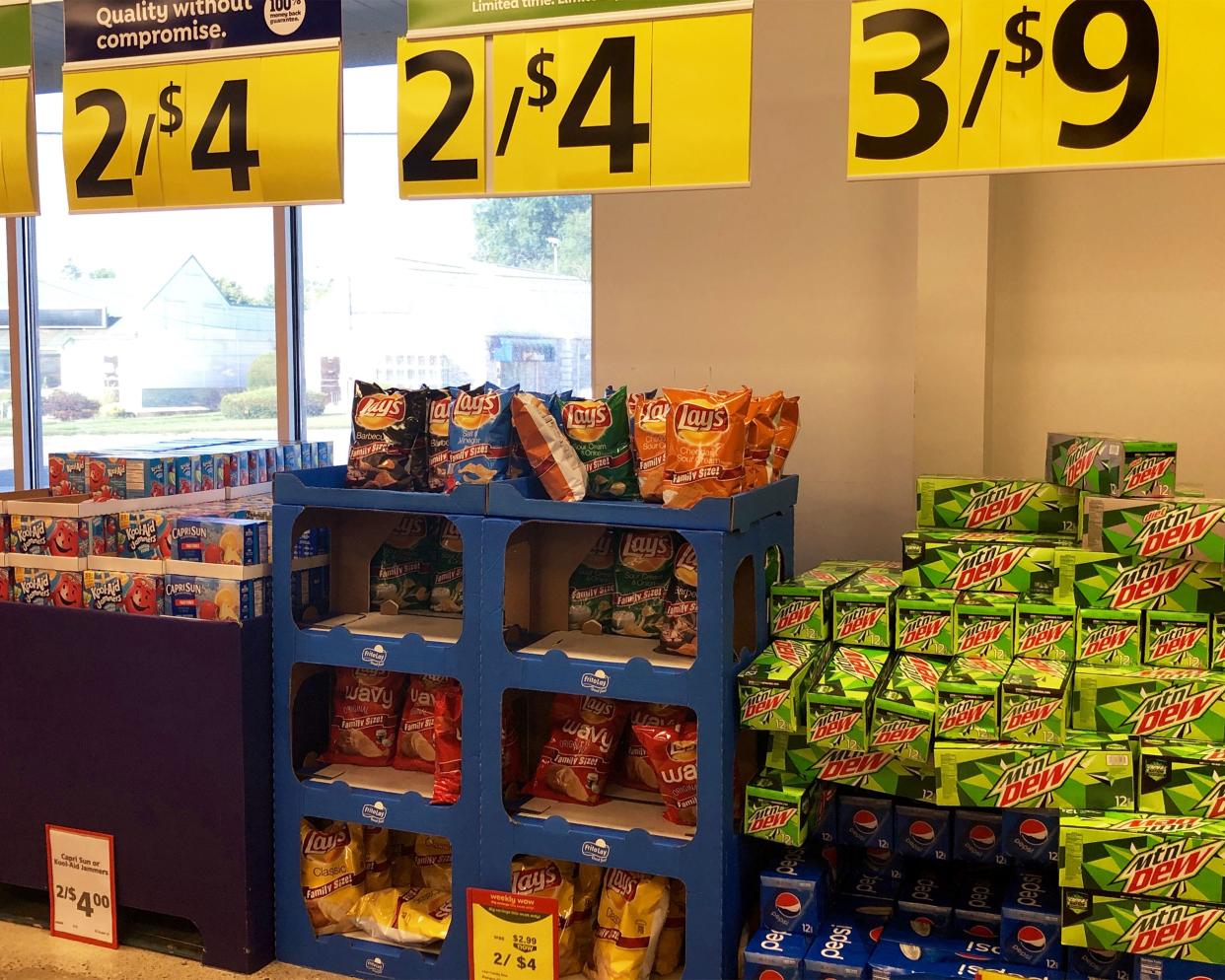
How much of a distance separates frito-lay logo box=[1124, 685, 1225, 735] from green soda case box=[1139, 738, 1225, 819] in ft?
0.17

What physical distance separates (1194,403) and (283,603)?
2417mm

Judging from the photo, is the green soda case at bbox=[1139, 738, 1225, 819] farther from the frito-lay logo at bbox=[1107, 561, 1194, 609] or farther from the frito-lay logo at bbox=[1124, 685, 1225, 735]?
the frito-lay logo at bbox=[1107, 561, 1194, 609]

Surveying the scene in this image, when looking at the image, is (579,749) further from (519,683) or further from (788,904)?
(788,904)

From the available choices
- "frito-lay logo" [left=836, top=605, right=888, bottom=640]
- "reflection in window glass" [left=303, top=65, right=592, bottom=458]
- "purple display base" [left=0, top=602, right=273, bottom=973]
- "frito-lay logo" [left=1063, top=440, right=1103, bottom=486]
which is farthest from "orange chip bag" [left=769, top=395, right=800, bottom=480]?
"reflection in window glass" [left=303, top=65, right=592, bottom=458]

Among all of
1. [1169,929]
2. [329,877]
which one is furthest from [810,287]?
[329,877]

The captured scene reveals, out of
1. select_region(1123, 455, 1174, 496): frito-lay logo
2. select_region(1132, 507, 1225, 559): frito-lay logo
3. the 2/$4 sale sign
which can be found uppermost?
the 2/$4 sale sign

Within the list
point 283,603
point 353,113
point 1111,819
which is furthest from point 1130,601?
point 353,113

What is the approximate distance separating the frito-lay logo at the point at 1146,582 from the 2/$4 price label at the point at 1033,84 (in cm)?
96

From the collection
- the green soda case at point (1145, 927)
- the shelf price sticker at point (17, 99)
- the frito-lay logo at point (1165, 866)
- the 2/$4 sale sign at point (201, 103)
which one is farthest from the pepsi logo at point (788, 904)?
the shelf price sticker at point (17, 99)

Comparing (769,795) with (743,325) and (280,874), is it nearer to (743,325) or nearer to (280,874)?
(280,874)

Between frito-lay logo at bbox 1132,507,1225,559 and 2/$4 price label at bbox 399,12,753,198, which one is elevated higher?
2/$4 price label at bbox 399,12,753,198

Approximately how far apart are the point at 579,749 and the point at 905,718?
0.82 metres

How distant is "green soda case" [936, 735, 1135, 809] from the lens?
2.53 m

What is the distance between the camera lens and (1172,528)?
2.63m
